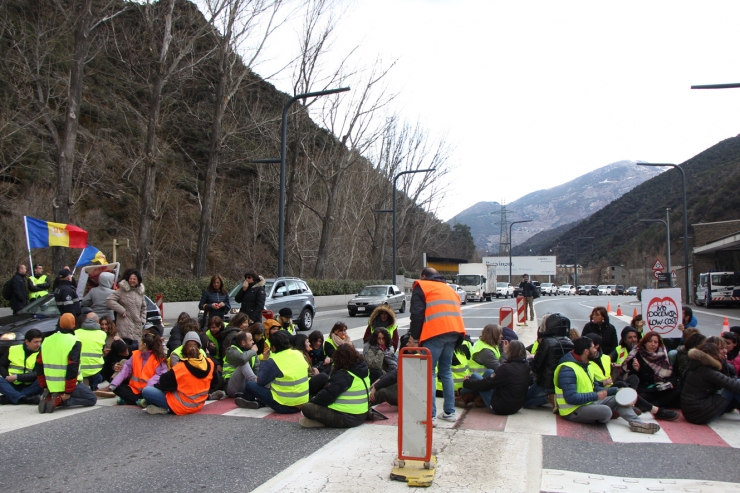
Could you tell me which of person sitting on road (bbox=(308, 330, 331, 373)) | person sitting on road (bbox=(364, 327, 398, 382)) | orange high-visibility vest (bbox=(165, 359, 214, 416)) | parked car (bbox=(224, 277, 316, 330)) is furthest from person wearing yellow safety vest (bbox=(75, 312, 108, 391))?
parked car (bbox=(224, 277, 316, 330))

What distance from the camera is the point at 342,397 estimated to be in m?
6.65

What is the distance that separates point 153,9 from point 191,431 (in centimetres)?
1914

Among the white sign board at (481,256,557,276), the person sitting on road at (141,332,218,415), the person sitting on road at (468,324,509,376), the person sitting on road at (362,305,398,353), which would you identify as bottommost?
the person sitting on road at (141,332,218,415)

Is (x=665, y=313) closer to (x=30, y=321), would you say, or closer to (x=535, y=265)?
(x=30, y=321)

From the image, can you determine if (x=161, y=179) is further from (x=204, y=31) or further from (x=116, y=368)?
(x=116, y=368)

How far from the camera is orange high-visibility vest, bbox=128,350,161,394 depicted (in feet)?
26.1

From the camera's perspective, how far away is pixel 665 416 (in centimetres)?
718

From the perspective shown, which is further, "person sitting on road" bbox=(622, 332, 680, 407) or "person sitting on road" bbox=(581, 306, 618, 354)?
"person sitting on road" bbox=(581, 306, 618, 354)

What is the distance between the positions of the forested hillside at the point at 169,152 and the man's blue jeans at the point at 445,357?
14.5 metres

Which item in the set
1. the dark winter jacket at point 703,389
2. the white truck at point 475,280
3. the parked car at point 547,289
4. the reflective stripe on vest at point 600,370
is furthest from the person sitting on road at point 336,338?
the parked car at point 547,289

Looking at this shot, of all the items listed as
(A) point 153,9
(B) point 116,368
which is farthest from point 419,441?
(A) point 153,9

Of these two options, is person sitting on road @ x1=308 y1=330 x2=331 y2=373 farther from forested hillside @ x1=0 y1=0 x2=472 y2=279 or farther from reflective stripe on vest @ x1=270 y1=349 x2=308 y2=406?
forested hillside @ x1=0 y1=0 x2=472 y2=279

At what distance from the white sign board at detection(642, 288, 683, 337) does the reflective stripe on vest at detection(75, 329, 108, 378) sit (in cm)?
922

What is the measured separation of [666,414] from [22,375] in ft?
26.6
